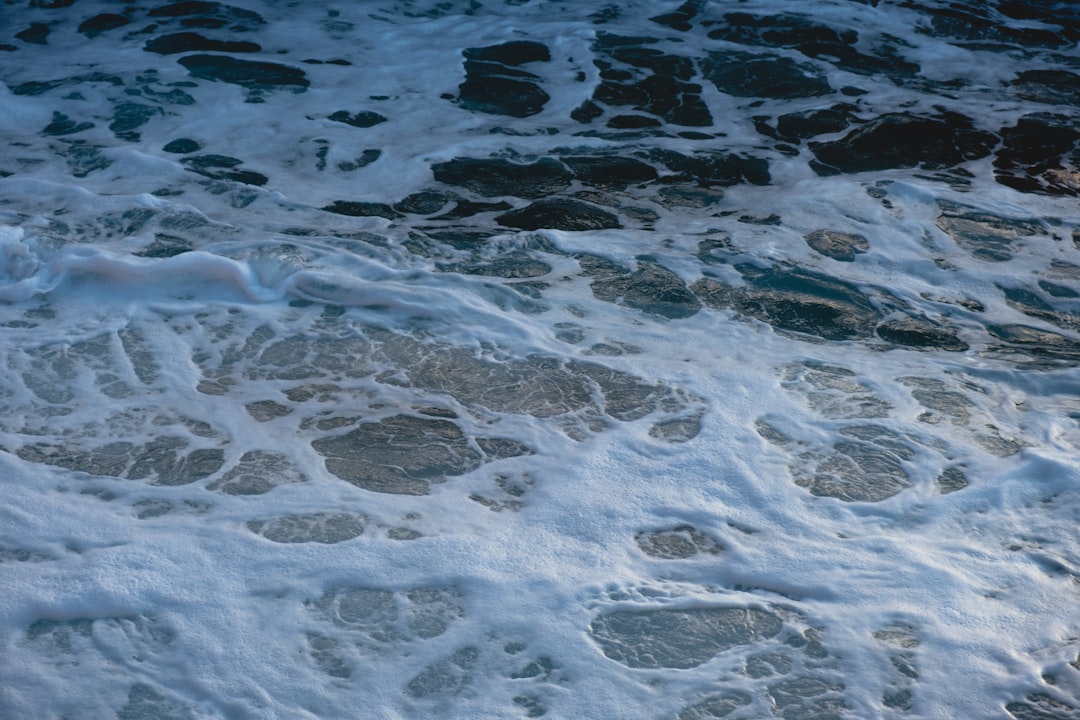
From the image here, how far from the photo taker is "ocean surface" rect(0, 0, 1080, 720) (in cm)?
277

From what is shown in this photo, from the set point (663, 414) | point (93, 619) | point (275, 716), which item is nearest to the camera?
point (275, 716)

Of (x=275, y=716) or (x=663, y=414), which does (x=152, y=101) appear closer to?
(x=663, y=414)

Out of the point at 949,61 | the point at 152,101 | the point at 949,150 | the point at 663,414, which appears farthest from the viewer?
the point at 949,61

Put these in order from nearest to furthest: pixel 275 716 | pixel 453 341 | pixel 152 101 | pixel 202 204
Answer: pixel 275 716 → pixel 453 341 → pixel 202 204 → pixel 152 101

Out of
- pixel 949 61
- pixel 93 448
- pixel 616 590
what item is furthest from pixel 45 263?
pixel 949 61

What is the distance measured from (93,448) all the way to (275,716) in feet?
4.58

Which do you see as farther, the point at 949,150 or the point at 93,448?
the point at 949,150

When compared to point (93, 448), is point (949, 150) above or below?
above

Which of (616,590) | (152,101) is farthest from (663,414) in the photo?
(152,101)

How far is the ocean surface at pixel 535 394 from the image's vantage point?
9.09 ft

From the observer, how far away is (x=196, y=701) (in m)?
2.59

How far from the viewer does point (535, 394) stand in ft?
12.8

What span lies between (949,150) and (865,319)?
2.27m

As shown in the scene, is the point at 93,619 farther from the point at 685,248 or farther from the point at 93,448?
the point at 685,248
